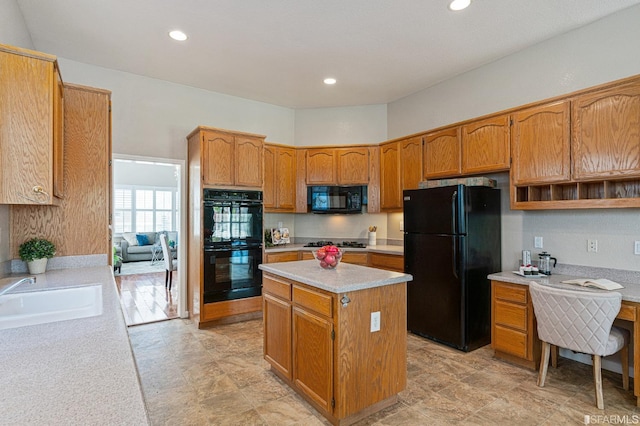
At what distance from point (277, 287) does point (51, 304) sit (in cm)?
143

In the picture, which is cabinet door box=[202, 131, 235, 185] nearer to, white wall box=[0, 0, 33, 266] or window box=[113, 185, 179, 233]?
white wall box=[0, 0, 33, 266]

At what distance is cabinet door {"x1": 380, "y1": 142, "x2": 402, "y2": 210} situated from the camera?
4531mm

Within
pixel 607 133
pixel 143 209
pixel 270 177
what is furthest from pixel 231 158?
pixel 143 209

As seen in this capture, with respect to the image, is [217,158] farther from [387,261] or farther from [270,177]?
[387,261]

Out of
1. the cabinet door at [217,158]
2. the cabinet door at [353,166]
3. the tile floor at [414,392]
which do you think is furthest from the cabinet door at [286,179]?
the tile floor at [414,392]

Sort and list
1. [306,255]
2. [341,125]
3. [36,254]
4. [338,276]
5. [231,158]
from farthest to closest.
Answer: [341,125] → [306,255] → [231,158] → [36,254] → [338,276]

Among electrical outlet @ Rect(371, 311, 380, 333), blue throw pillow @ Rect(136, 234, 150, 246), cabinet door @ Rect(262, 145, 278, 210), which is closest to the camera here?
electrical outlet @ Rect(371, 311, 380, 333)

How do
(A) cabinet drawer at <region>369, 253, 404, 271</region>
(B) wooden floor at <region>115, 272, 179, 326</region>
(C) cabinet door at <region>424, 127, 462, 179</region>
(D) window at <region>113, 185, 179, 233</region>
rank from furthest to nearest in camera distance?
(D) window at <region>113, 185, 179, 233</region>, (B) wooden floor at <region>115, 272, 179, 326</region>, (A) cabinet drawer at <region>369, 253, 404, 271</region>, (C) cabinet door at <region>424, 127, 462, 179</region>

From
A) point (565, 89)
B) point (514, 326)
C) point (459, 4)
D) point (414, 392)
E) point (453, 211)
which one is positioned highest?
point (459, 4)

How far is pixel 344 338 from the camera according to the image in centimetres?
208

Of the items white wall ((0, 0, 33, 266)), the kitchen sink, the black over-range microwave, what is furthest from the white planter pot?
the black over-range microwave

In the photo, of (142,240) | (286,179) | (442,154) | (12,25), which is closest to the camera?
(12,25)

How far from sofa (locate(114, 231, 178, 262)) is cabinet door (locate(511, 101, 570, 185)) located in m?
7.83

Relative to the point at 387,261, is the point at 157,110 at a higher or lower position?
higher
